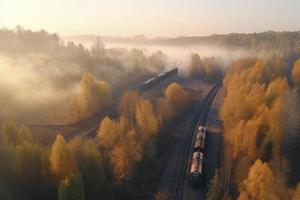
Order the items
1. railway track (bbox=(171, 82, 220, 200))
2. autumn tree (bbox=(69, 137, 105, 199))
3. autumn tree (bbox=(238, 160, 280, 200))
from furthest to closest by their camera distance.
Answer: railway track (bbox=(171, 82, 220, 200)) → autumn tree (bbox=(69, 137, 105, 199)) → autumn tree (bbox=(238, 160, 280, 200))

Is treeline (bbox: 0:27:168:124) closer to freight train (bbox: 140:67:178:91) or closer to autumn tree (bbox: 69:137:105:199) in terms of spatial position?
freight train (bbox: 140:67:178:91)

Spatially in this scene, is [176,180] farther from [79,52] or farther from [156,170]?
[79,52]

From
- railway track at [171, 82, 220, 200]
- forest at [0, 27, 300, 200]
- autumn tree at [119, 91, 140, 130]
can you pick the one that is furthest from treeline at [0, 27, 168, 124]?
railway track at [171, 82, 220, 200]

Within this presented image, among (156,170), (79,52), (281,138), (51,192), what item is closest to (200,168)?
(156,170)

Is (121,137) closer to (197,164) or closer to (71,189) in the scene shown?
(197,164)

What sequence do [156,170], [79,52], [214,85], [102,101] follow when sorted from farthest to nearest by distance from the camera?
[79,52], [214,85], [102,101], [156,170]

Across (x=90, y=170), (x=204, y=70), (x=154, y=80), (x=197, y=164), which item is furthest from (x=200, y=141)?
(x=204, y=70)

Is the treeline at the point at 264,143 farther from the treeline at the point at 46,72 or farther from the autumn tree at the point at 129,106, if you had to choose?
the treeline at the point at 46,72

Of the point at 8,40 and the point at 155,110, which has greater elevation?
the point at 8,40

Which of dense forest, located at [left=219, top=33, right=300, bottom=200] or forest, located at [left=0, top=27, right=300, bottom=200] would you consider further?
forest, located at [left=0, top=27, right=300, bottom=200]
